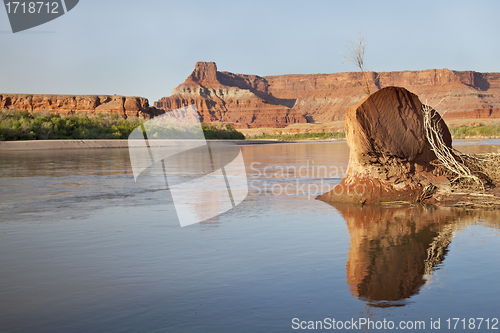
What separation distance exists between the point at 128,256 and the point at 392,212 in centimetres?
531

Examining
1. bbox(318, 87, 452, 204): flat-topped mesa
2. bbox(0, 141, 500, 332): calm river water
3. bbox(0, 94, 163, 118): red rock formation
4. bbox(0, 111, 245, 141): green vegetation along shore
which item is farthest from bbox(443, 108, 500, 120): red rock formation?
bbox(0, 141, 500, 332): calm river water

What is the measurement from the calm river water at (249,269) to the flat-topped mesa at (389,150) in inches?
29.5

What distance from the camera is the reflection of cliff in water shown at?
4.40m

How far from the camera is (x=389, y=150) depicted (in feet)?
31.9

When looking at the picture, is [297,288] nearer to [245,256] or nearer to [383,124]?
[245,256]

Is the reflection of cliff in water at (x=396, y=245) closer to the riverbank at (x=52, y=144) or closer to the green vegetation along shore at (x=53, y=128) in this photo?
the riverbank at (x=52, y=144)

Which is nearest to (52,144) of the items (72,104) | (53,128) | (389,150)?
(53,128)

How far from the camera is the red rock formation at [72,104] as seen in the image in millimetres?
115438

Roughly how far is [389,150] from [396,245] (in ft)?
13.3

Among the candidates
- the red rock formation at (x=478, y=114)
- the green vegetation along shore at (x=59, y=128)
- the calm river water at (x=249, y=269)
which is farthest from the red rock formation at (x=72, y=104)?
the red rock formation at (x=478, y=114)

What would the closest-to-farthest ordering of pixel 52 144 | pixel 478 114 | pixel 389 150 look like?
pixel 389 150 → pixel 52 144 → pixel 478 114

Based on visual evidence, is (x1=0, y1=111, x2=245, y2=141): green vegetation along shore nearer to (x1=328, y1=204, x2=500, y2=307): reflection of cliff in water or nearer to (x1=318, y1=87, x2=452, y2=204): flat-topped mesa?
(x1=318, y1=87, x2=452, y2=204): flat-topped mesa

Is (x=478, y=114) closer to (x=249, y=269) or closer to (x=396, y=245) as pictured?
(x=396, y=245)

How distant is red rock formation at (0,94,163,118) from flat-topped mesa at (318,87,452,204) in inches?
4276
